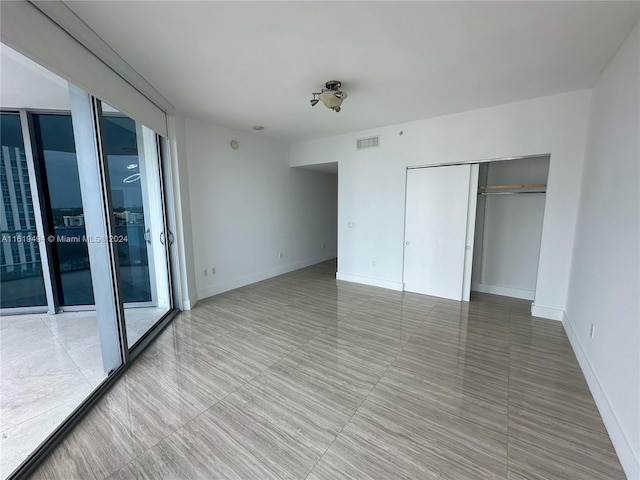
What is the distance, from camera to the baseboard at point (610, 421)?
1.42 meters

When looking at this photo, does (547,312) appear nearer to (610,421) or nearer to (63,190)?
(610,421)

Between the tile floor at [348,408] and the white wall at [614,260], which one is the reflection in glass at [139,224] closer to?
the tile floor at [348,408]

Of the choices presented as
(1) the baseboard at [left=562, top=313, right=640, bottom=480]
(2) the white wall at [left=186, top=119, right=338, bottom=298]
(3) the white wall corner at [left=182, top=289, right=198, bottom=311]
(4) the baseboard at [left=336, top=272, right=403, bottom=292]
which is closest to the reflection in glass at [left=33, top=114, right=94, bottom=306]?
(3) the white wall corner at [left=182, top=289, right=198, bottom=311]

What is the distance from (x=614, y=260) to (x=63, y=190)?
5807 mm

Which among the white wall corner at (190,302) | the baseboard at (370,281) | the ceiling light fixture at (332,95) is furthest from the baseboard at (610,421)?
the white wall corner at (190,302)

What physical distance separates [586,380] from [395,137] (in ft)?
12.4

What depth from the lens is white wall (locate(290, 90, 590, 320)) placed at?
3.20m

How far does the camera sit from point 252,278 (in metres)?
5.14

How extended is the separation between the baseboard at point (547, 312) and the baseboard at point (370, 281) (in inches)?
72.1

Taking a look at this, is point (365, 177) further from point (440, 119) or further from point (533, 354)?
point (533, 354)

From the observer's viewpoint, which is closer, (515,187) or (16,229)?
(16,229)

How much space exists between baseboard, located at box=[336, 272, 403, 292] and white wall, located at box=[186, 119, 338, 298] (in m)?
1.38

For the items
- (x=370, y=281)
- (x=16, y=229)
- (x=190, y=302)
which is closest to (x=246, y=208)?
(x=190, y=302)

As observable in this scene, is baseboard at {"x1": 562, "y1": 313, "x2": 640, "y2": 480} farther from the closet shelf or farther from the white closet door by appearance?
the closet shelf
